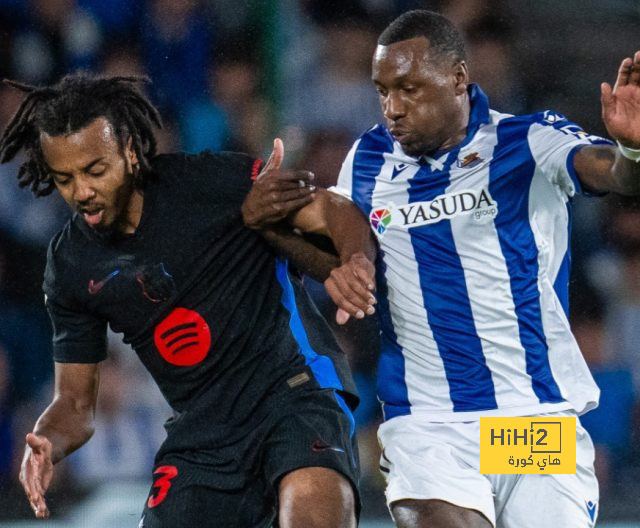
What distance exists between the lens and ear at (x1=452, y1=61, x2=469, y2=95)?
3250mm

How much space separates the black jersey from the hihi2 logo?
392 millimetres

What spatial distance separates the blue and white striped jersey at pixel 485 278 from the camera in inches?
123

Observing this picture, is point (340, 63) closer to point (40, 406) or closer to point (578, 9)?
point (578, 9)

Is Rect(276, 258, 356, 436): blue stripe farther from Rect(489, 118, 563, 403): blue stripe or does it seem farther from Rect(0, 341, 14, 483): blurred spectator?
Rect(0, 341, 14, 483): blurred spectator

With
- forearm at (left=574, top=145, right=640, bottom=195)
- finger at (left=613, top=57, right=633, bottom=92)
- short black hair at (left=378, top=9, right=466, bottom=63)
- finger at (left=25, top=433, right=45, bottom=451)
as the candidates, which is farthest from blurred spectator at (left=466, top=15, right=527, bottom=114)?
finger at (left=25, top=433, right=45, bottom=451)

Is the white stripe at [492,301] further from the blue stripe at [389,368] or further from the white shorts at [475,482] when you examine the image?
the blue stripe at [389,368]

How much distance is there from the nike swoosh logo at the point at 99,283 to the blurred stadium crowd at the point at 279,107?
1951mm

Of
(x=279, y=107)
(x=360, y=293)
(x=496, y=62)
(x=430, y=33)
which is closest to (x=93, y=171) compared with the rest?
(x=360, y=293)

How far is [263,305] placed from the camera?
304 centimetres

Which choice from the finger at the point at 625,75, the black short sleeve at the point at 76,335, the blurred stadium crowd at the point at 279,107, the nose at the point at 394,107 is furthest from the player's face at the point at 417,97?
the blurred stadium crowd at the point at 279,107

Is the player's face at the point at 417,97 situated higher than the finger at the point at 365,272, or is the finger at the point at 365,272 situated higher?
the player's face at the point at 417,97

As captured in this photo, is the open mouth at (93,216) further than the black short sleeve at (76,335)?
No

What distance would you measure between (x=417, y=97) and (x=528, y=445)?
3.22 ft

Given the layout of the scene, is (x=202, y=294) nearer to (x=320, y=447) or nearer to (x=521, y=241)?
(x=320, y=447)
